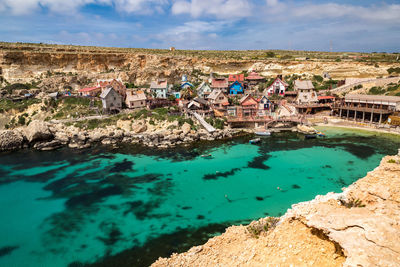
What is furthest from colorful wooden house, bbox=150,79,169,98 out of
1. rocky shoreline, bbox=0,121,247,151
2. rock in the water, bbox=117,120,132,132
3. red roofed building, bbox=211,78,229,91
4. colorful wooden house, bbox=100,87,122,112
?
rocky shoreline, bbox=0,121,247,151

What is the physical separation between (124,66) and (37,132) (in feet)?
139

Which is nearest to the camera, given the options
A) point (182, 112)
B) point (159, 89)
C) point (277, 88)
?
point (182, 112)

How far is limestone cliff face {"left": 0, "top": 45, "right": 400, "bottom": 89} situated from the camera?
62.4 metres

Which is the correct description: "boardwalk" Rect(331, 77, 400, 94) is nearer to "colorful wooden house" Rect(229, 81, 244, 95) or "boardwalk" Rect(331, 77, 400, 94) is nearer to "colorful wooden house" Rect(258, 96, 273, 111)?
"colorful wooden house" Rect(258, 96, 273, 111)

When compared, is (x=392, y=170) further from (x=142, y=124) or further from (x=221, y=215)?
(x=142, y=124)

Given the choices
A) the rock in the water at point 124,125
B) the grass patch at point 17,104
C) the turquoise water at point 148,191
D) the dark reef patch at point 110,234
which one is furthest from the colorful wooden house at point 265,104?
the grass patch at point 17,104

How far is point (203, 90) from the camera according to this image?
59.5 m

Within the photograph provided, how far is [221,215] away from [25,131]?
127ft

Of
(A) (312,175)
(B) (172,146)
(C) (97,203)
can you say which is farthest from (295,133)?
(C) (97,203)

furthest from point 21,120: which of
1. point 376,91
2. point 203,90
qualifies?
point 376,91

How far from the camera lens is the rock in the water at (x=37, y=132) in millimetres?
38719

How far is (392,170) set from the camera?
1283cm

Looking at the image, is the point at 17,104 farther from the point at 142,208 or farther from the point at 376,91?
the point at 376,91

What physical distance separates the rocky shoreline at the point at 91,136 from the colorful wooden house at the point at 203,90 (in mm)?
18631
